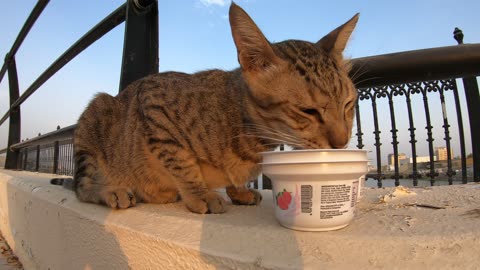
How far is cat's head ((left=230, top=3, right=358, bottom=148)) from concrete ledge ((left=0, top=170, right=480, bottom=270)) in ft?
0.96

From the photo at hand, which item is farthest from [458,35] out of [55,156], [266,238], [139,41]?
[55,156]

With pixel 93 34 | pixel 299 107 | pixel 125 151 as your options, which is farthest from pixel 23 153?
pixel 299 107

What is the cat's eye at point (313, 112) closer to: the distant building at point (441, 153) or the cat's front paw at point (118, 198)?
the cat's front paw at point (118, 198)

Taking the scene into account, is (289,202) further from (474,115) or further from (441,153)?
(441,153)

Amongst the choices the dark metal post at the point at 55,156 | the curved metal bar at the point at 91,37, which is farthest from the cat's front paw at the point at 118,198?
the dark metal post at the point at 55,156

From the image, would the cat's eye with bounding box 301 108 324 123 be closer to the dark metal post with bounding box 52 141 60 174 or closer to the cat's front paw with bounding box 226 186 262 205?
the cat's front paw with bounding box 226 186 262 205

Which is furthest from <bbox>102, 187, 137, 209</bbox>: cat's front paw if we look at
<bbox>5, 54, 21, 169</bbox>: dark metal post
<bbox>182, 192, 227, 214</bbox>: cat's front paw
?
<bbox>5, 54, 21, 169</bbox>: dark metal post

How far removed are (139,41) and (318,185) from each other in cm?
142

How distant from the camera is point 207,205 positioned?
115 centimetres

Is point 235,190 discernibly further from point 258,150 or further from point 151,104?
point 151,104

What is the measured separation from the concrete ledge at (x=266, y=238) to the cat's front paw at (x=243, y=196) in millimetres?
45

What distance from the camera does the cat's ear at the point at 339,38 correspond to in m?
1.44

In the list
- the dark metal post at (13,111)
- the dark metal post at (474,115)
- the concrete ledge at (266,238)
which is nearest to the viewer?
the concrete ledge at (266,238)

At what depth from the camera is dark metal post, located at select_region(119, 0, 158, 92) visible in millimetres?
1743
